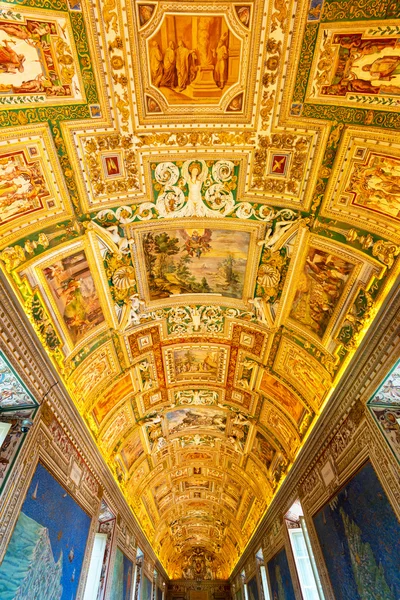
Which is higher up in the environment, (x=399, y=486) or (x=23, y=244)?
(x=23, y=244)

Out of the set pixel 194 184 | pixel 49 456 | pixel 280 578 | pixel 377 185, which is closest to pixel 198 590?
pixel 280 578

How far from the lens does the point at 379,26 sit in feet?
16.3

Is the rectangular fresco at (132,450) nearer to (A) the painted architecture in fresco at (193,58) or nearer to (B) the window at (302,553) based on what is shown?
(B) the window at (302,553)

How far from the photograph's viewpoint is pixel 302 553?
12.3 meters

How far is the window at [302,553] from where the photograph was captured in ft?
36.2

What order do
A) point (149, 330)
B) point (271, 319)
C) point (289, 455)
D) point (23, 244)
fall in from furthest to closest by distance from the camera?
point (289, 455)
point (149, 330)
point (271, 319)
point (23, 244)

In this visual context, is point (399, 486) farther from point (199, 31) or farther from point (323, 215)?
point (199, 31)

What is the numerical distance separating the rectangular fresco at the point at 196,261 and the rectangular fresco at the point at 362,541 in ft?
18.9

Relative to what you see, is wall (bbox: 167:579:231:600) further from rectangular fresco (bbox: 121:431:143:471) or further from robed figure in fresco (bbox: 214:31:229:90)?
robed figure in fresco (bbox: 214:31:229:90)

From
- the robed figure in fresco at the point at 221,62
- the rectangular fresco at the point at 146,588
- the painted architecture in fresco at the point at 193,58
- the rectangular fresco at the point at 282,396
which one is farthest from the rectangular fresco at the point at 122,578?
the robed figure in fresco at the point at 221,62

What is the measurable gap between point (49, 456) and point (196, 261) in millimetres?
6200

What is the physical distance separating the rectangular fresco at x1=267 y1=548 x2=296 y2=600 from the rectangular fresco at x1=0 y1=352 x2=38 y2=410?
38.7 ft

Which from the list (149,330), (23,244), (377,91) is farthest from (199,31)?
(149,330)

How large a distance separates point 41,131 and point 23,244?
220 cm
